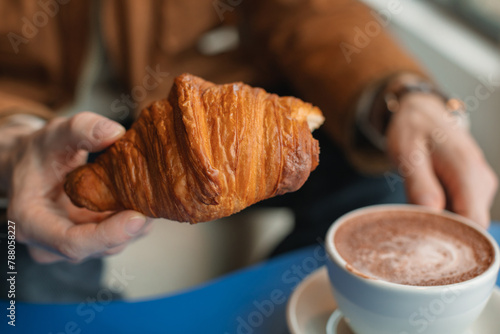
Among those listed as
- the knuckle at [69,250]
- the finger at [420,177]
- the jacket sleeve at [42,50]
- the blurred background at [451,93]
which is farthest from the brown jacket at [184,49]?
the knuckle at [69,250]

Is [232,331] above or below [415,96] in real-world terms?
below

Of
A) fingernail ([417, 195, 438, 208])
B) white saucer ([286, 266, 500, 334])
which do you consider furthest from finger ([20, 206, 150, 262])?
fingernail ([417, 195, 438, 208])

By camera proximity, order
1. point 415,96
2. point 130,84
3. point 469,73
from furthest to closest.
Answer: point 469,73 < point 130,84 < point 415,96

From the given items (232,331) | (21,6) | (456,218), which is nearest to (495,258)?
(456,218)

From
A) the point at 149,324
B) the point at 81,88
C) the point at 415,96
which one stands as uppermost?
the point at 415,96

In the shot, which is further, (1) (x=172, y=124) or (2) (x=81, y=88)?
(2) (x=81, y=88)

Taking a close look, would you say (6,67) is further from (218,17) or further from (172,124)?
(172,124)

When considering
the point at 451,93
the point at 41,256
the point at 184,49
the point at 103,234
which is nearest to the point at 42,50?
the point at 184,49
